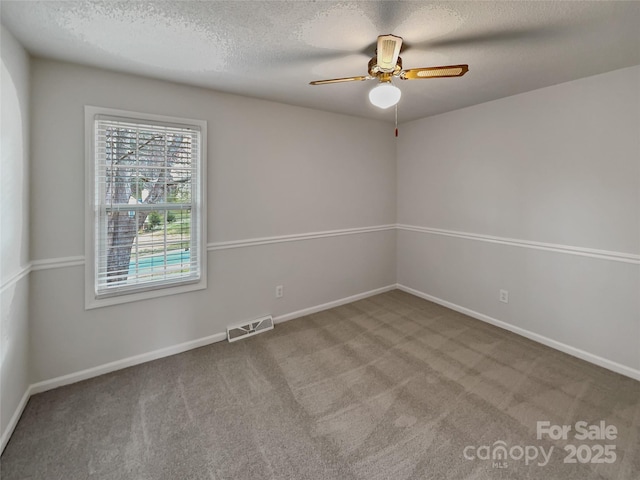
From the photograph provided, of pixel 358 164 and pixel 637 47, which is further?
pixel 358 164

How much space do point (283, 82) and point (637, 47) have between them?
246 cm

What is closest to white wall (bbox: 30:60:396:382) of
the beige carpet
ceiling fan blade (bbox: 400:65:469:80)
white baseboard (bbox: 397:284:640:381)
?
the beige carpet

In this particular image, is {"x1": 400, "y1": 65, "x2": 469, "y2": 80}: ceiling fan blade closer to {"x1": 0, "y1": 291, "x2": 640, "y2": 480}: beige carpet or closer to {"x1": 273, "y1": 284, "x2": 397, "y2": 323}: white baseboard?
{"x1": 0, "y1": 291, "x2": 640, "y2": 480}: beige carpet

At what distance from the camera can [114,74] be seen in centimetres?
227

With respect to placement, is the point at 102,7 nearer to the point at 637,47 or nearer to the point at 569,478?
the point at 637,47

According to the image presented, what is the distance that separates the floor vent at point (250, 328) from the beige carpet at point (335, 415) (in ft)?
0.39

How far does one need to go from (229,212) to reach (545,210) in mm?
3004

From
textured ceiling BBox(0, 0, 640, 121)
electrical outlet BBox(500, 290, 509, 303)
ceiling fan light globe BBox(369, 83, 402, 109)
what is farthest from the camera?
Answer: electrical outlet BBox(500, 290, 509, 303)

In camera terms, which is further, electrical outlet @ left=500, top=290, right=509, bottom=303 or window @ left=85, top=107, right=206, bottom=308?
electrical outlet @ left=500, top=290, right=509, bottom=303

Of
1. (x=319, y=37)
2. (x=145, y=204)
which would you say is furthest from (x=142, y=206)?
(x=319, y=37)

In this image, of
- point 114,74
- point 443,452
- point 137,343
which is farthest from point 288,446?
point 114,74

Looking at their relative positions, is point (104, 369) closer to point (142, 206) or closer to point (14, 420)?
point (14, 420)

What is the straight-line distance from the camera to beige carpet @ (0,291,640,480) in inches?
61.6

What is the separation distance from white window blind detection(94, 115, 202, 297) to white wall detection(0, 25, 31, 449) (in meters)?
0.40
